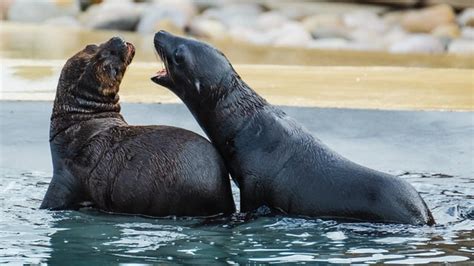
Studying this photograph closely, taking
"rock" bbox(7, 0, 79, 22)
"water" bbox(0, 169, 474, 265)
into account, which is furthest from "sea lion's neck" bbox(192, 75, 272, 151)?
"rock" bbox(7, 0, 79, 22)

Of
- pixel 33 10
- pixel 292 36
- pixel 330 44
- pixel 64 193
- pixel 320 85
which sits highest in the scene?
pixel 33 10

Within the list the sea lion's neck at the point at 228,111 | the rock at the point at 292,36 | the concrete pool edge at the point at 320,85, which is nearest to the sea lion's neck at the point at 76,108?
the sea lion's neck at the point at 228,111

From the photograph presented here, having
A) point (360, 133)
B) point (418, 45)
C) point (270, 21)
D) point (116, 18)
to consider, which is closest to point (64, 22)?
point (116, 18)

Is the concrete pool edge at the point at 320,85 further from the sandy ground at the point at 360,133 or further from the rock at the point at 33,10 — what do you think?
the rock at the point at 33,10

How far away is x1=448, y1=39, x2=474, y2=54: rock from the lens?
64.8 feet

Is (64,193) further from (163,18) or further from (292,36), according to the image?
(163,18)

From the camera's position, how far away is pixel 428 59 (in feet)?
59.0

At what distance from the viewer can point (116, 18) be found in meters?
23.6

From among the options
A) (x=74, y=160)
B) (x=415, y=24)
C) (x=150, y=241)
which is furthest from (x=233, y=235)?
(x=415, y=24)

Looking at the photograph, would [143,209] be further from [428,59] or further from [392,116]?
[428,59]

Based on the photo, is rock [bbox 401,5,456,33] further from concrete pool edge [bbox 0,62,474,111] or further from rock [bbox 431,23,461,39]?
concrete pool edge [bbox 0,62,474,111]

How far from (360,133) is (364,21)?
13.4m

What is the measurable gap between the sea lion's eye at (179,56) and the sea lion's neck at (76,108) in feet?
2.09

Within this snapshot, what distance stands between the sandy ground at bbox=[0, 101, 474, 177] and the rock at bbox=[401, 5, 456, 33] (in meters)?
12.1
